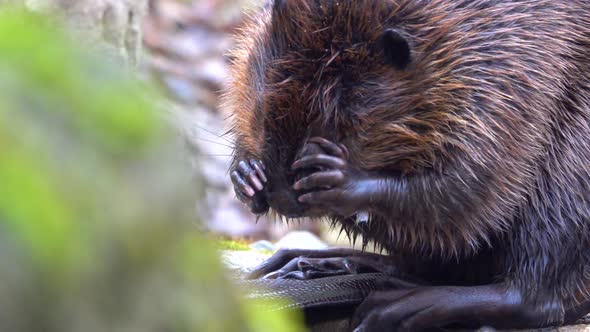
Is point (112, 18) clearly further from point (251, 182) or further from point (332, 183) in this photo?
point (332, 183)

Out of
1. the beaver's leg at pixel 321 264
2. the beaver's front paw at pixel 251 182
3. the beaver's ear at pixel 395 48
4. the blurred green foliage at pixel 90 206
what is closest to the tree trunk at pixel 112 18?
the beaver's leg at pixel 321 264

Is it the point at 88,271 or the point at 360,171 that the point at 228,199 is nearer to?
the point at 360,171

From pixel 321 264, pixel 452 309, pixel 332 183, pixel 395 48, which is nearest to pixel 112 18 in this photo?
pixel 321 264

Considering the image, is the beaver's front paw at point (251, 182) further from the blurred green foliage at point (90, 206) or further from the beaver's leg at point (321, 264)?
the blurred green foliage at point (90, 206)

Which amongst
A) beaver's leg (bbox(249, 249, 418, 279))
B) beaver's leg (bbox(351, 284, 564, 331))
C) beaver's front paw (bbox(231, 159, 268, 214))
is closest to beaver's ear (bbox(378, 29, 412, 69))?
beaver's front paw (bbox(231, 159, 268, 214))

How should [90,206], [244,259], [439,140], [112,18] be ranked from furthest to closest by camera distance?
[112,18]
[244,259]
[439,140]
[90,206]

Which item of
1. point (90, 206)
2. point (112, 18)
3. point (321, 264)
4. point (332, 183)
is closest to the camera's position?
point (90, 206)
